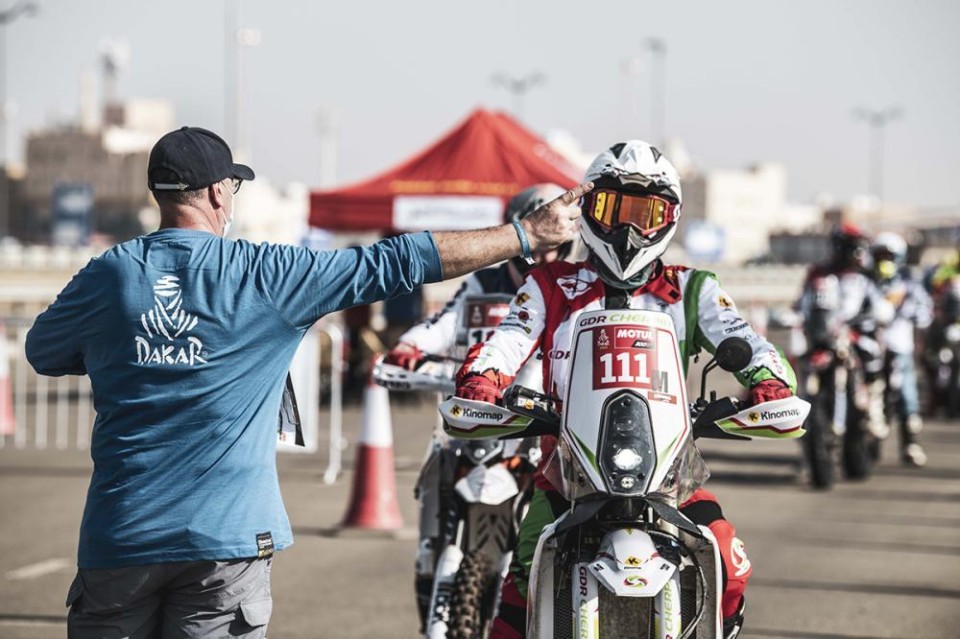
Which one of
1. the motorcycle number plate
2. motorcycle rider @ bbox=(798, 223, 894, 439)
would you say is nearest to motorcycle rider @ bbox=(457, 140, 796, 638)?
the motorcycle number plate

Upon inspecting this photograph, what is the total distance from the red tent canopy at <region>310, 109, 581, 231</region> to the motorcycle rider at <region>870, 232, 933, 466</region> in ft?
15.6

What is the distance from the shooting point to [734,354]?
15.1ft

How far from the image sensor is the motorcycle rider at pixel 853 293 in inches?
556

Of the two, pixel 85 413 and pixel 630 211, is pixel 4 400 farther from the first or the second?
pixel 630 211

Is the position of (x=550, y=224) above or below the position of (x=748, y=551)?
above

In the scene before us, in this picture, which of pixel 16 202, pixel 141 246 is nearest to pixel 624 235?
pixel 141 246

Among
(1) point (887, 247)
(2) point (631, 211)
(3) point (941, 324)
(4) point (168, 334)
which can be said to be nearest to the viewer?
(4) point (168, 334)

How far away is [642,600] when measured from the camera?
168 inches

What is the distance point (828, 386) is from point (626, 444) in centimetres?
991

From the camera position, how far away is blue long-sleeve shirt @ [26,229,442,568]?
4.07 metres

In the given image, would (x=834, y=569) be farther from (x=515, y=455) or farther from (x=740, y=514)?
(x=515, y=455)

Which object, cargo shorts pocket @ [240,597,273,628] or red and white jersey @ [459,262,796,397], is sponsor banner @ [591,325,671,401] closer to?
red and white jersey @ [459,262,796,397]

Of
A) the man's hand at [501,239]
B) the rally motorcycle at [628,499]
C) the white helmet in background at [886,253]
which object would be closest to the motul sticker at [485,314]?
the rally motorcycle at [628,499]

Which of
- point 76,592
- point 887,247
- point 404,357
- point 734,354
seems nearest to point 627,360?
point 734,354
